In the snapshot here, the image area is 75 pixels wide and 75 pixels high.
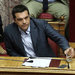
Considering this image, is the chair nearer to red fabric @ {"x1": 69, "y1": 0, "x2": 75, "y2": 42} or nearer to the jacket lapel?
red fabric @ {"x1": 69, "y1": 0, "x2": 75, "y2": 42}

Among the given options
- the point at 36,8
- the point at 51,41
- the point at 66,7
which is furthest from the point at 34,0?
the point at 51,41

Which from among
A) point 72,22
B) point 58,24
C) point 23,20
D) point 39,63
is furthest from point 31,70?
point 72,22

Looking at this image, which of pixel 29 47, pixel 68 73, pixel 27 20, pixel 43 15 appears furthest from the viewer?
pixel 43 15

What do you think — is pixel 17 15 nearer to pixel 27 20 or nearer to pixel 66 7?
pixel 27 20

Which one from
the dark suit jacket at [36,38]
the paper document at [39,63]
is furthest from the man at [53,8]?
the paper document at [39,63]

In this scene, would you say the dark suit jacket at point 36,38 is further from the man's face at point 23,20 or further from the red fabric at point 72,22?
the red fabric at point 72,22

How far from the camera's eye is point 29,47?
8.52ft

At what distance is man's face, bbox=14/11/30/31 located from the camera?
7.99ft

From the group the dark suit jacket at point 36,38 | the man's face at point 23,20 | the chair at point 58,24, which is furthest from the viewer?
the chair at point 58,24

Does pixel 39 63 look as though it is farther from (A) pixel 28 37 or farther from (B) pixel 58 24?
(B) pixel 58 24

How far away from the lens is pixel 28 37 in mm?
2578

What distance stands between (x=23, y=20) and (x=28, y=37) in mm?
226

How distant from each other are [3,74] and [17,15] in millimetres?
796

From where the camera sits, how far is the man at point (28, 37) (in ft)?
8.23
